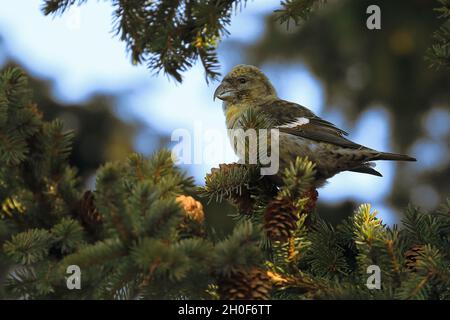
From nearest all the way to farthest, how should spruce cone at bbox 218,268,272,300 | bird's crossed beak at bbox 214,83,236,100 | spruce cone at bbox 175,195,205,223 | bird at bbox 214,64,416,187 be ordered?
spruce cone at bbox 218,268,272,300
spruce cone at bbox 175,195,205,223
bird at bbox 214,64,416,187
bird's crossed beak at bbox 214,83,236,100

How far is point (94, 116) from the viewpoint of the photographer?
24.5 ft

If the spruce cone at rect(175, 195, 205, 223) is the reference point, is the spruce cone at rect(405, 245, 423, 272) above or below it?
below

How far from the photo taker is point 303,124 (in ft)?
13.9

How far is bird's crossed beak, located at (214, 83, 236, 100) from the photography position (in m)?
4.86

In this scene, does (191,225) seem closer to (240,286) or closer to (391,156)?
(240,286)

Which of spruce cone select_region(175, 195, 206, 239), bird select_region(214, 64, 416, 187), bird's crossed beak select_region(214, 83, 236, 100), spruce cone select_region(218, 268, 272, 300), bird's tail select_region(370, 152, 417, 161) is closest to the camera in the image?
spruce cone select_region(218, 268, 272, 300)

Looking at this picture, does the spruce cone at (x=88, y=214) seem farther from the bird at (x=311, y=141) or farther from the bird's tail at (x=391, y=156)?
the bird's tail at (x=391, y=156)

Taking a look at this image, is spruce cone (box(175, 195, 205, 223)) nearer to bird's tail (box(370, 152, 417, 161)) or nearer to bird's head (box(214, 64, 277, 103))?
bird's tail (box(370, 152, 417, 161))

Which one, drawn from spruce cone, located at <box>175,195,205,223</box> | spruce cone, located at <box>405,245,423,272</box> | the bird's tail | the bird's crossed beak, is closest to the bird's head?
the bird's crossed beak

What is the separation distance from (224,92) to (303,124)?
824 millimetres

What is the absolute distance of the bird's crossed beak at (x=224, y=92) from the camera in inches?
191

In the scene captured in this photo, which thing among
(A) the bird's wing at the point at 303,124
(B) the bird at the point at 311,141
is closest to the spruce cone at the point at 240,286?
(B) the bird at the point at 311,141
